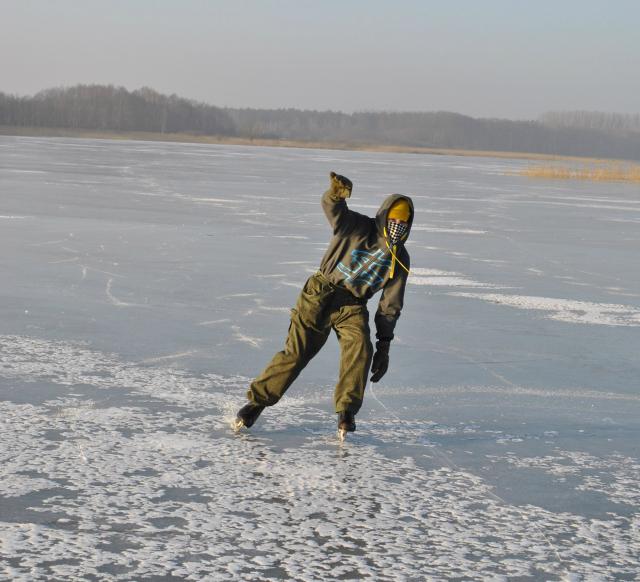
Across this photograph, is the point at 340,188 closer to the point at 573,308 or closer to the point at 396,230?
the point at 396,230

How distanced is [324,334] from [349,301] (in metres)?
0.23

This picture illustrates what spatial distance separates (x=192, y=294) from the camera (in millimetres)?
9992

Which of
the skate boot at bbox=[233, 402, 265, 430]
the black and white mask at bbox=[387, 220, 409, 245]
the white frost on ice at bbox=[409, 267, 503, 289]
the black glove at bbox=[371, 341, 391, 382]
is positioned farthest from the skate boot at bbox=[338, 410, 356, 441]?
the white frost on ice at bbox=[409, 267, 503, 289]

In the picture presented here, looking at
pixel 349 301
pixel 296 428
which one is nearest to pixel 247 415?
pixel 296 428

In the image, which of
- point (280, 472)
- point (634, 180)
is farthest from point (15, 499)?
point (634, 180)

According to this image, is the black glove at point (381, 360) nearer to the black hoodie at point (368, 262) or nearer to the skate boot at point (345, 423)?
the black hoodie at point (368, 262)

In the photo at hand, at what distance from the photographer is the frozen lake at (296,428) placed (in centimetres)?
396

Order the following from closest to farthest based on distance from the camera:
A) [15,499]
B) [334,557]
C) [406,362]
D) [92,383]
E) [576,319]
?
[334,557] → [15,499] → [92,383] → [406,362] → [576,319]

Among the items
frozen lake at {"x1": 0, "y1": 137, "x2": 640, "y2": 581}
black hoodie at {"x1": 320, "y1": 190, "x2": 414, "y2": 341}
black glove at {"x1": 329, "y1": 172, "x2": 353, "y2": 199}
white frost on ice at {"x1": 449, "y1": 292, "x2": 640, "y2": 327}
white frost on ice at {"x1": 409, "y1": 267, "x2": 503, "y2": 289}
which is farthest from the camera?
white frost on ice at {"x1": 409, "y1": 267, "x2": 503, "y2": 289}

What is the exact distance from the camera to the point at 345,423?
5.53m

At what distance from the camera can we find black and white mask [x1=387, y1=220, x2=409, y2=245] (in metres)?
5.39

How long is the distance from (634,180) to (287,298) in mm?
39834

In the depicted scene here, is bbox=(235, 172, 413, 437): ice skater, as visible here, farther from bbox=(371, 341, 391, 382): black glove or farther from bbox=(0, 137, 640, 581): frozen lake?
bbox=(0, 137, 640, 581): frozen lake

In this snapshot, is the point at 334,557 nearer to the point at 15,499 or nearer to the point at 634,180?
the point at 15,499
